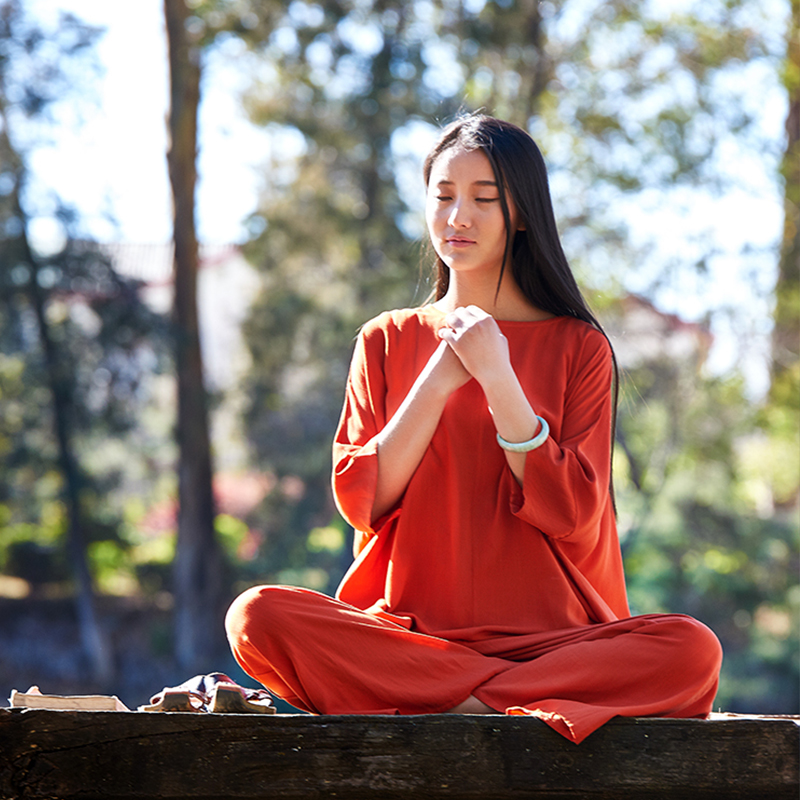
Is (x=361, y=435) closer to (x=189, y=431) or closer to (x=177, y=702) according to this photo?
(x=177, y=702)

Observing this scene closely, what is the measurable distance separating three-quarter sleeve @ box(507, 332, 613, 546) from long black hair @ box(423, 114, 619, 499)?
0.11 metres

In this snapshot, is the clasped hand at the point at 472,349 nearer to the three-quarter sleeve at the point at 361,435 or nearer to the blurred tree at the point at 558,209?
the three-quarter sleeve at the point at 361,435

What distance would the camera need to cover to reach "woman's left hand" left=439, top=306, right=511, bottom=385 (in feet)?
6.85

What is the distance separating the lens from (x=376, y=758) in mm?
1772

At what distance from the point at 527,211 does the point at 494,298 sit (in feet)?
0.78

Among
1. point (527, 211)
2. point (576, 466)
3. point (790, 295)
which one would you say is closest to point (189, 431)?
point (790, 295)

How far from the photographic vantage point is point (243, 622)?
199 centimetres

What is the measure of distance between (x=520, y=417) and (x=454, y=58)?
888 centimetres

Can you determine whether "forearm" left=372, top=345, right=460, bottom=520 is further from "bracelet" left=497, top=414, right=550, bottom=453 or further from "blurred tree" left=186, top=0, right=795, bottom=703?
"blurred tree" left=186, top=0, right=795, bottom=703

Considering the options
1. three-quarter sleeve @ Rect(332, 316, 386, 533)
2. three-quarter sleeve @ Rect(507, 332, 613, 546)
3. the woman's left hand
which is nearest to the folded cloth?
three-quarter sleeve @ Rect(332, 316, 386, 533)

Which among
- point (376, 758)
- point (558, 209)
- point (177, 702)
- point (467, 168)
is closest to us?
point (376, 758)

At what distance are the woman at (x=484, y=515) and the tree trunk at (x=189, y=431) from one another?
8.91 m

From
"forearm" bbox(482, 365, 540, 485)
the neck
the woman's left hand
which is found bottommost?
"forearm" bbox(482, 365, 540, 485)

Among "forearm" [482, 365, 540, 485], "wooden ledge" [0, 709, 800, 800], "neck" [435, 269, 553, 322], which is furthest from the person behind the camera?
"neck" [435, 269, 553, 322]
